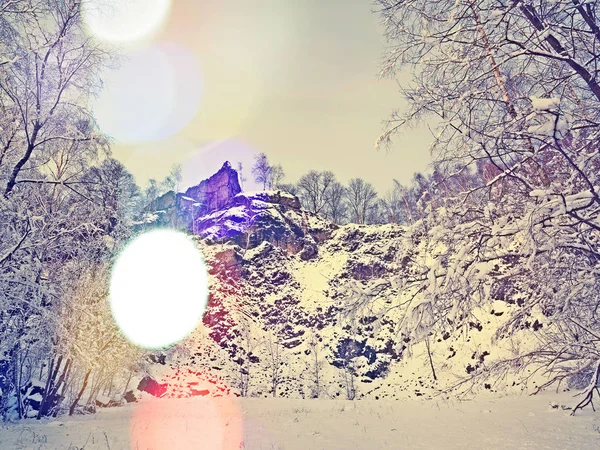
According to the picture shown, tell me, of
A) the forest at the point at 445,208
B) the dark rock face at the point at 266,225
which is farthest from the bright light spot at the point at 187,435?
the dark rock face at the point at 266,225

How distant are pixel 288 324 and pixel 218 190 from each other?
93.1 feet

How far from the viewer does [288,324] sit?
37.8 metres

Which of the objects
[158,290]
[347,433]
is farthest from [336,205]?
[347,433]

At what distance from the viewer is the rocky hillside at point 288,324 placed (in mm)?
28078

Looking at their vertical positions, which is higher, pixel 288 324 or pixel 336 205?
pixel 336 205

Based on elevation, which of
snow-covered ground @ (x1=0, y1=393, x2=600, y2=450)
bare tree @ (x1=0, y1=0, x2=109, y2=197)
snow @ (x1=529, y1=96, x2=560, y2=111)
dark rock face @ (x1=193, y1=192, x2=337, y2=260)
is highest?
dark rock face @ (x1=193, y1=192, x2=337, y2=260)

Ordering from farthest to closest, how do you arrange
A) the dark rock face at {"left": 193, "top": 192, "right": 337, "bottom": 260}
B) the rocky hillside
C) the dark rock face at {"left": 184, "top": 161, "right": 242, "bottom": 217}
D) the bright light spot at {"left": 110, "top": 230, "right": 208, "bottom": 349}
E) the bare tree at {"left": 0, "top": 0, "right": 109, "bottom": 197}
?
the dark rock face at {"left": 184, "top": 161, "right": 242, "bottom": 217} → the dark rock face at {"left": 193, "top": 192, "right": 337, "bottom": 260} → the rocky hillside → the bright light spot at {"left": 110, "top": 230, "right": 208, "bottom": 349} → the bare tree at {"left": 0, "top": 0, "right": 109, "bottom": 197}

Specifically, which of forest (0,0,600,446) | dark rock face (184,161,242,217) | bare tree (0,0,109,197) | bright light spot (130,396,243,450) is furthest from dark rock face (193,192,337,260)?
bare tree (0,0,109,197)

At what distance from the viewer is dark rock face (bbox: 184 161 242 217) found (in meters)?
56.8

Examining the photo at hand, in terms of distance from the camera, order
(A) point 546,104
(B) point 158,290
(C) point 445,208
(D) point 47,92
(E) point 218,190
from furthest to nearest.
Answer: (E) point 218,190 → (B) point 158,290 → (D) point 47,92 → (C) point 445,208 → (A) point 546,104

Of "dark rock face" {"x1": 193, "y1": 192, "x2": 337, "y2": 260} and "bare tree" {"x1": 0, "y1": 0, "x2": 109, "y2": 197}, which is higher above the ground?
"dark rock face" {"x1": 193, "y1": 192, "x2": 337, "y2": 260}

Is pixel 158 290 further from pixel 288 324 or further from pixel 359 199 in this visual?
pixel 359 199

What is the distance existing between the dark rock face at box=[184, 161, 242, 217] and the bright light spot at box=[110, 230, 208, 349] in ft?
33.2

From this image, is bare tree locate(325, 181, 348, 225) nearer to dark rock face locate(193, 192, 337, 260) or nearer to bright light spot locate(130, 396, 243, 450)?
dark rock face locate(193, 192, 337, 260)
